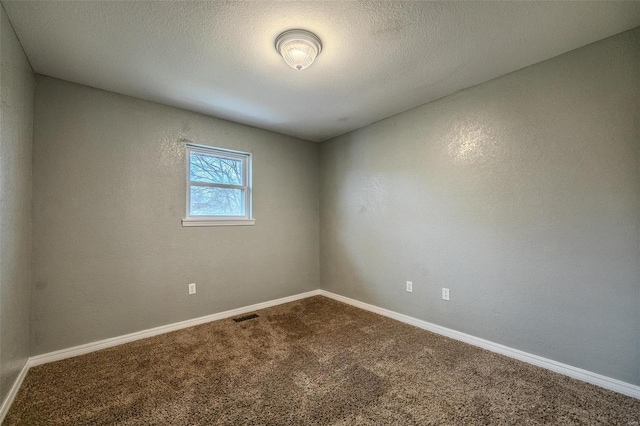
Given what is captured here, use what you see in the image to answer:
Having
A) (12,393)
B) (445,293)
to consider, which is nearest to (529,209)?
(445,293)

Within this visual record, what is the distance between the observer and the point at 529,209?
213 cm

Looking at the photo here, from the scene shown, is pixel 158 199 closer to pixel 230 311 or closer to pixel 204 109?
pixel 204 109

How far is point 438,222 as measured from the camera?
270cm

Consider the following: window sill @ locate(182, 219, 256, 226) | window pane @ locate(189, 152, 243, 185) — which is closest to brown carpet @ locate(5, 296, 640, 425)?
window sill @ locate(182, 219, 256, 226)

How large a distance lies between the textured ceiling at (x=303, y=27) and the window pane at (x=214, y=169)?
2.14 feet

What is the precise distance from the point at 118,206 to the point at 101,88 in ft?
3.49

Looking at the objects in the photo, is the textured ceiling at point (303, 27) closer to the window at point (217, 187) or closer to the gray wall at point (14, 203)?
the gray wall at point (14, 203)

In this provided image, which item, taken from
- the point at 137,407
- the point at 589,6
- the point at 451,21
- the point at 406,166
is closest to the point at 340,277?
the point at 406,166

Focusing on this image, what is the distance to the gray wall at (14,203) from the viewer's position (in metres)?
1.56

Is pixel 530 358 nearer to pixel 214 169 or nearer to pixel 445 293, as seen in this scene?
pixel 445 293

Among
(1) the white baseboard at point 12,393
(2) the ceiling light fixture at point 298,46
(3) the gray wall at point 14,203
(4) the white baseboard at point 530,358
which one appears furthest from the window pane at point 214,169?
(4) the white baseboard at point 530,358

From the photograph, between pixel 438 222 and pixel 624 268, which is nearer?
pixel 624 268

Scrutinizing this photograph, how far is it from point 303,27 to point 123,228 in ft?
7.63

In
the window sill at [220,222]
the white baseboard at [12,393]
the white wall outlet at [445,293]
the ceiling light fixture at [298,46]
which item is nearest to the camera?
the white baseboard at [12,393]
